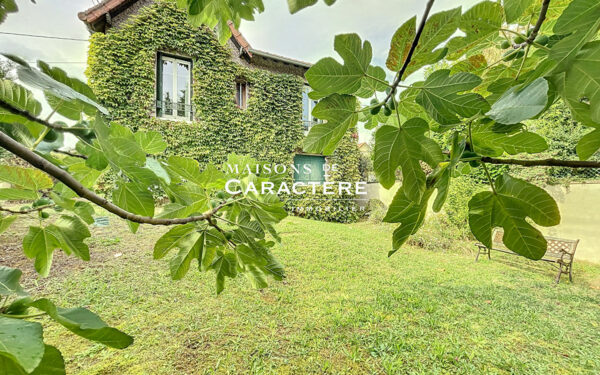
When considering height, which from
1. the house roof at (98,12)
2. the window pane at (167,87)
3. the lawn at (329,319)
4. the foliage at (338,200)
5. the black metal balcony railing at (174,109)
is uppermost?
the house roof at (98,12)

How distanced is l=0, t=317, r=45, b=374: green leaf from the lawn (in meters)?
2.17

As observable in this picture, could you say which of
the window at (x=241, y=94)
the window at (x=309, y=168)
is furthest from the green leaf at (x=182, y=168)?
the window at (x=309, y=168)

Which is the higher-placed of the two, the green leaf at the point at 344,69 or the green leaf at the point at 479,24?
the green leaf at the point at 479,24

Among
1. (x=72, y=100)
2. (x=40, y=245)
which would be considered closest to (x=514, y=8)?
(x=72, y=100)

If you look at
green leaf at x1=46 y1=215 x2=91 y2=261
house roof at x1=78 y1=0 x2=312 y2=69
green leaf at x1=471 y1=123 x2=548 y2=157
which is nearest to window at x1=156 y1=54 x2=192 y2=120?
house roof at x1=78 y1=0 x2=312 y2=69

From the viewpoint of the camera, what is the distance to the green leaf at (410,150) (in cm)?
44

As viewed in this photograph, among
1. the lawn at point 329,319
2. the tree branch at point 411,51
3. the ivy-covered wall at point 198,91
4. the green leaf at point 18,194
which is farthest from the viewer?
the ivy-covered wall at point 198,91

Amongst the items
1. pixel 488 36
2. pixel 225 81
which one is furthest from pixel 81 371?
pixel 225 81

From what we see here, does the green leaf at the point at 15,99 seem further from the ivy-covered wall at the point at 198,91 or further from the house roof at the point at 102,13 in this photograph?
the house roof at the point at 102,13

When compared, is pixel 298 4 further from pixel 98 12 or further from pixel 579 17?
pixel 98 12

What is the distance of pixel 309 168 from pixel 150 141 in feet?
30.1

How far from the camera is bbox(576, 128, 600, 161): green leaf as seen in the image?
46 centimetres

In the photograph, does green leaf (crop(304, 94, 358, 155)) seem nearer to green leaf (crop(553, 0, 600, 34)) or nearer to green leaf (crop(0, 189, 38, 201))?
green leaf (crop(553, 0, 600, 34))

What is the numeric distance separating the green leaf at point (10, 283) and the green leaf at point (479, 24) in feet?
3.21
